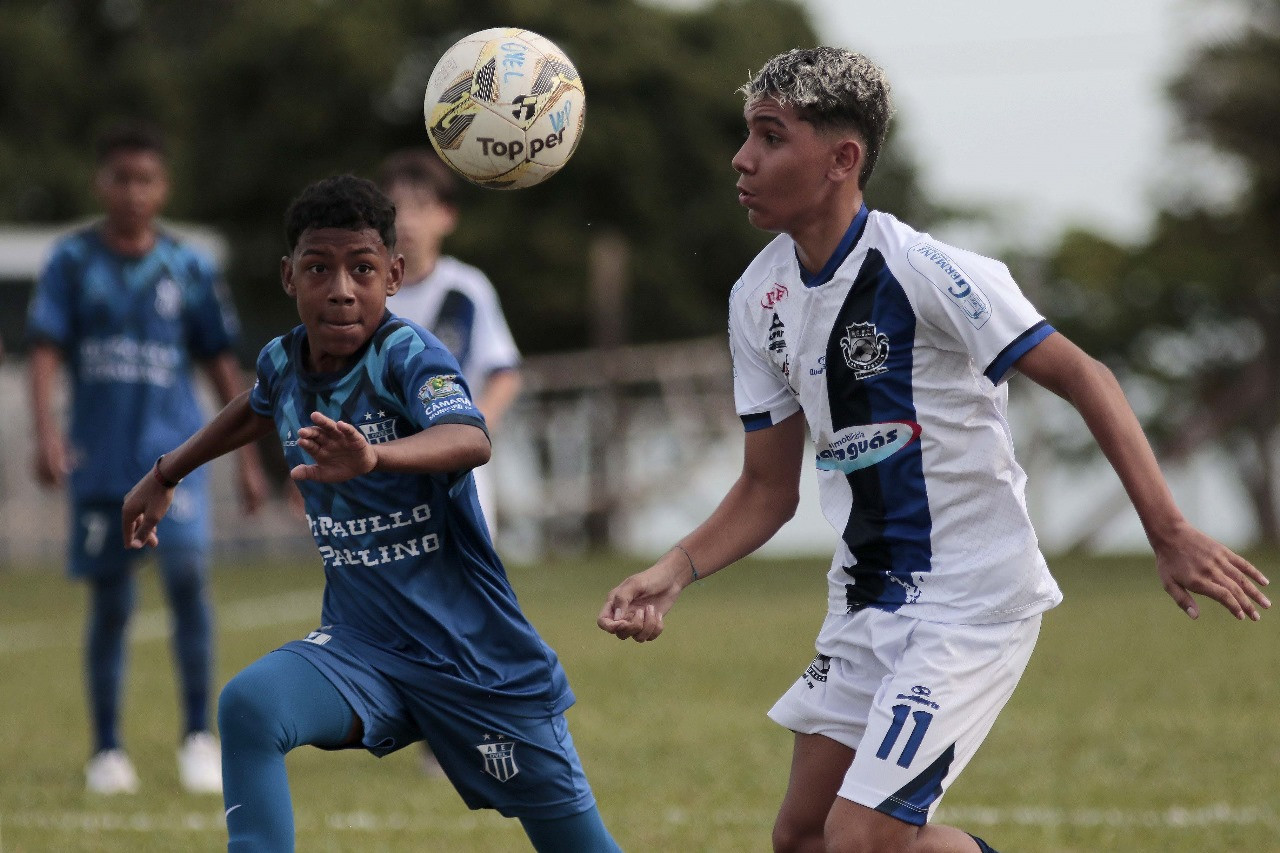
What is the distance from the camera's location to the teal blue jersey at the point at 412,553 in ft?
14.1

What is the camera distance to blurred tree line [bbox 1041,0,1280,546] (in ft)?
55.6

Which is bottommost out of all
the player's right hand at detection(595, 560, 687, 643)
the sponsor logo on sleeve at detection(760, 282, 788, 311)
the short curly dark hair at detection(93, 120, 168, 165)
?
the player's right hand at detection(595, 560, 687, 643)

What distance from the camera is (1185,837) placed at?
592 cm

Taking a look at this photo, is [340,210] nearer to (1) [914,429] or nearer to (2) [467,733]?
(2) [467,733]

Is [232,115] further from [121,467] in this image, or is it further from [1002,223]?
[121,467]

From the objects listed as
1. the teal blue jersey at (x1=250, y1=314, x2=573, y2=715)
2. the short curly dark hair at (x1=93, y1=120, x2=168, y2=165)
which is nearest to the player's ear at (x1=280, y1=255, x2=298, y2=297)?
the teal blue jersey at (x1=250, y1=314, x2=573, y2=715)

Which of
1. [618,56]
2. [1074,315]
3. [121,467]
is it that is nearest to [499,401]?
[121,467]

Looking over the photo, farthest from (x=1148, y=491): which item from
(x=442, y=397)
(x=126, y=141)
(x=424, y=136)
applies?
(x=424, y=136)

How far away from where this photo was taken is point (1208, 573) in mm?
3623

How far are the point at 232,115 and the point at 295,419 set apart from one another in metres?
22.2

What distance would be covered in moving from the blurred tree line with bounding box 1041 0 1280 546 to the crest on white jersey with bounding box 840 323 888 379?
541 inches

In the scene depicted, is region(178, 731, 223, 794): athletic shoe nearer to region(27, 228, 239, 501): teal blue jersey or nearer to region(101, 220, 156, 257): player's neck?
region(27, 228, 239, 501): teal blue jersey

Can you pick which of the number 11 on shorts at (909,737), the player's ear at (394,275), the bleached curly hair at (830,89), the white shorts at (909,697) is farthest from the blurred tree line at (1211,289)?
the number 11 on shorts at (909,737)

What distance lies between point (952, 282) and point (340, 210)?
4.82 ft
